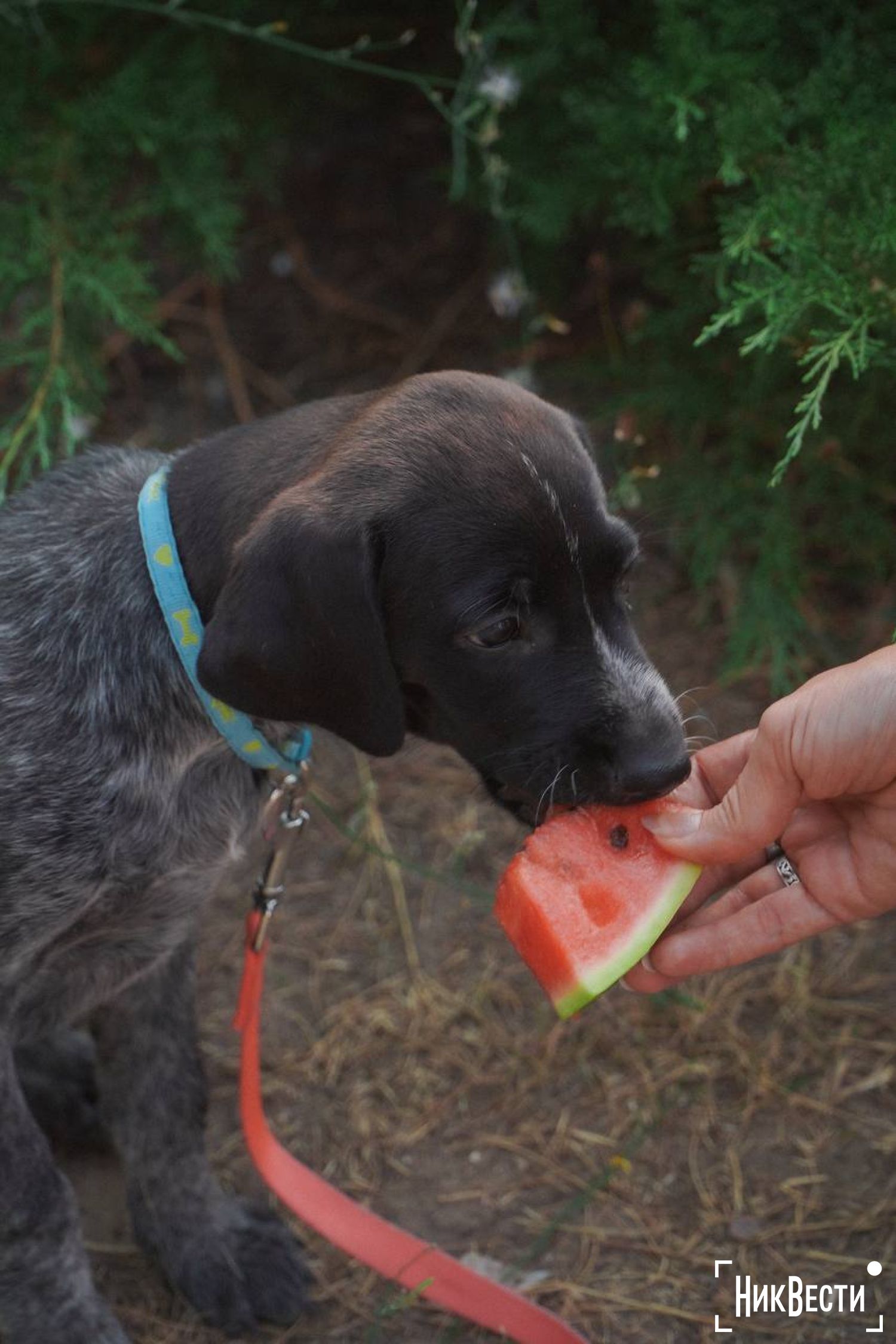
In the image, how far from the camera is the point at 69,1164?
3836mm

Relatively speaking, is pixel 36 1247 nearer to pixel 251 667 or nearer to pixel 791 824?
pixel 251 667

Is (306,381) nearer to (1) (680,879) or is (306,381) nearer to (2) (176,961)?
(2) (176,961)

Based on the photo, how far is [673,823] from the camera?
286cm

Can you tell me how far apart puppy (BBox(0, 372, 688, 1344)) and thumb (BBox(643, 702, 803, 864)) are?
0.43ft

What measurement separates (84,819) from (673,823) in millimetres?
1161

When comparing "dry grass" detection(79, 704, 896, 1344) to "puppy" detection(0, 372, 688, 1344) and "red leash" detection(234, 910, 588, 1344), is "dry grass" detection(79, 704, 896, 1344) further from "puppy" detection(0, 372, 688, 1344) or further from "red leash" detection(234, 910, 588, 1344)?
"puppy" detection(0, 372, 688, 1344)

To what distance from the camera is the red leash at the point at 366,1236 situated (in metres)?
3.18

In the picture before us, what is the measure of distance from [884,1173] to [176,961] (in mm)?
1799

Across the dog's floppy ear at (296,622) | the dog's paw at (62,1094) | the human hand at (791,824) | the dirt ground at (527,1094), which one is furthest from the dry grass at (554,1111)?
the dog's floppy ear at (296,622)

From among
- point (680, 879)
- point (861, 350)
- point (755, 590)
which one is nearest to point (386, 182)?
point (755, 590)

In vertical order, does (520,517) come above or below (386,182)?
above

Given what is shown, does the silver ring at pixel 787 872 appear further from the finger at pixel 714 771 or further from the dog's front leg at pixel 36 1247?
the dog's front leg at pixel 36 1247

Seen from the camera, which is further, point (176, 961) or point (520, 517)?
point (176, 961)

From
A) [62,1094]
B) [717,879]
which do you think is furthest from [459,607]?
[62,1094]
